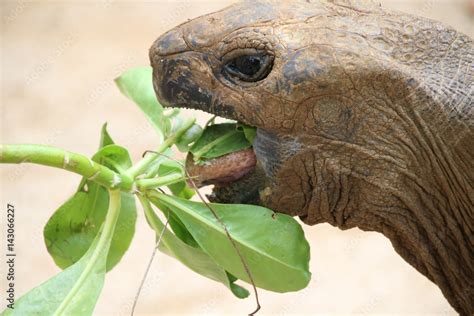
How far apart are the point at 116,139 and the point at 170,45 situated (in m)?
4.75

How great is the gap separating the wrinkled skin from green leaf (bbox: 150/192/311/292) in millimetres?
62

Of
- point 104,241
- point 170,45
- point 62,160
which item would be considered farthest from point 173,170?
point 62,160

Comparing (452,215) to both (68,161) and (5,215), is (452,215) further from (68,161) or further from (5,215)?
(5,215)

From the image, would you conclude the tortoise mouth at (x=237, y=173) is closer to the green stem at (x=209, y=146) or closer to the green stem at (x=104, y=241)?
the green stem at (x=209, y=146)

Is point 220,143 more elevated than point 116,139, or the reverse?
point 220,143

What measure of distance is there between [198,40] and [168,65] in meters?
0.10

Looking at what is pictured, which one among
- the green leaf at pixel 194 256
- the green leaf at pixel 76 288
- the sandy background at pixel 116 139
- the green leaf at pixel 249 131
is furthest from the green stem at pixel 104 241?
the sandy background at pixel 116 139

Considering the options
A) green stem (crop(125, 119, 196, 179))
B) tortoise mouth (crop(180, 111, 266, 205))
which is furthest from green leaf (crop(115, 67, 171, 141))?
tortoise mouth (crop(180, 111, 266, 205))

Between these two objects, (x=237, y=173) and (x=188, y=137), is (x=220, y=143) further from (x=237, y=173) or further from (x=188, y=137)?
(x=188, y=137)

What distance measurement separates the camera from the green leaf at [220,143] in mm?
2666

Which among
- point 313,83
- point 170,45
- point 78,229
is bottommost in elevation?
point 78,229

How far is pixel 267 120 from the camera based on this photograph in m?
2.51

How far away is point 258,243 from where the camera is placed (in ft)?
8.73

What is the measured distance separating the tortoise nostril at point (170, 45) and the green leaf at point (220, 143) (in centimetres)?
29
